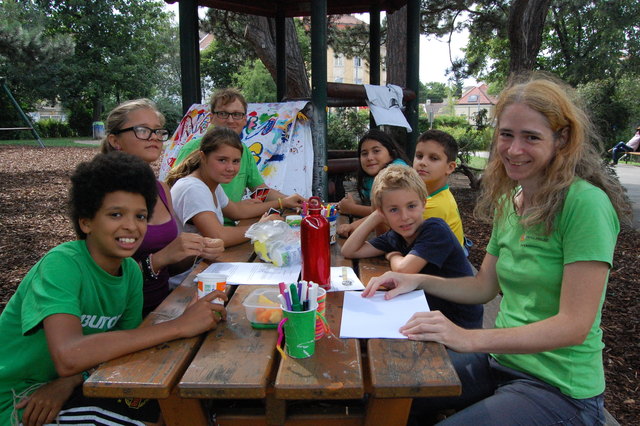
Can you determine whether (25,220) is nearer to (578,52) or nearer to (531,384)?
(531,384)

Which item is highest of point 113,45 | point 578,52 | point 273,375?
point 113,45

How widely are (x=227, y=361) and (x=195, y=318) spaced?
0.78ft

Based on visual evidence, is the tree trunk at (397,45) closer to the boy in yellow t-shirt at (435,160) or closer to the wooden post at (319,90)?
the wooden post at (319,90)

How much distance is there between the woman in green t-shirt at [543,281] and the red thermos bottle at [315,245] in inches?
7.5

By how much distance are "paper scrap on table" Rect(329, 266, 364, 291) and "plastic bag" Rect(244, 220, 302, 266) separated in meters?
0.21

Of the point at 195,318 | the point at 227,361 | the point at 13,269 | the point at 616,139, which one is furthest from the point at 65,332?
the point at 616,139

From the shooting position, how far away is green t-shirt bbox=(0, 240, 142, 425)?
57.7 inches

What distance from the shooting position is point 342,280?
80.2 inches

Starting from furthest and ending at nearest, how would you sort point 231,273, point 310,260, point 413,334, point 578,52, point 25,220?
1. point 578,52
2. point 25,220
3. point 231,273
4. point 310,260
5. point 413,334

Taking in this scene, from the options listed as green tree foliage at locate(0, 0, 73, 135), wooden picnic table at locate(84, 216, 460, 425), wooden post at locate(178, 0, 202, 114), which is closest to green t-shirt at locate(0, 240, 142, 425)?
wooden picnic table at locate(84, 216, 460, 425)

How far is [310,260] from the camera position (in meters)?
1.86

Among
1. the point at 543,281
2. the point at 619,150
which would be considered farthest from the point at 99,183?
the point at 619,150

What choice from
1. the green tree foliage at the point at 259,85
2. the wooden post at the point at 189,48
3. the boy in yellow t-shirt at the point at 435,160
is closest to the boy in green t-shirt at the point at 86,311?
the boy in yellow t-shirt at the point at 435,160

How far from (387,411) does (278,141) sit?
13.3ft
